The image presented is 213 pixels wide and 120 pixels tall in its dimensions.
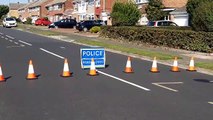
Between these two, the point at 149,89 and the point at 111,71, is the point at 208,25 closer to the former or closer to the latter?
the point at 111,71

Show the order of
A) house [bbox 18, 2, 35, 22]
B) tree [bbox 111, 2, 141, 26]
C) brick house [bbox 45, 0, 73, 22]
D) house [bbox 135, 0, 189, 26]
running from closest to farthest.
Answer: tree [bbox 111, 2, 141, 26] < house [bbox 135, 0, 189, 26] < brick house [bbox 45, 0, 73, 22] < house [bbox 18, 2, 35, 22]

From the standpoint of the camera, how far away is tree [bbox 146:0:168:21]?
46.1 m

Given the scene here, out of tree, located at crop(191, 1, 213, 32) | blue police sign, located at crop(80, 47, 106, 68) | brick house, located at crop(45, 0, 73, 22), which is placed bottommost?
blue police sign, located at crop(80, 47, 106, 68)

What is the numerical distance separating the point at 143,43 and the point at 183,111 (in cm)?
2025

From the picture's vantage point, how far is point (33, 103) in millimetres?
8562

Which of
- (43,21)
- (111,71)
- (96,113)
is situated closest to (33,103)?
(96,113)

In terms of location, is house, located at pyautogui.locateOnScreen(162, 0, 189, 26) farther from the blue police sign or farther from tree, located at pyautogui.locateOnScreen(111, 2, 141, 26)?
the blue police sign

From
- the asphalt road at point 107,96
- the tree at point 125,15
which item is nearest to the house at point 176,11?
the tree at point 125,15

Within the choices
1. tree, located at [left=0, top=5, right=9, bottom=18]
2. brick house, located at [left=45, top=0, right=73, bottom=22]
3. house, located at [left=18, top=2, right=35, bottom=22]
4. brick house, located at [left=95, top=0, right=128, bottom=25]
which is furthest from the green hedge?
tree, located at [left=0, top=5, right=9, bottom=18]

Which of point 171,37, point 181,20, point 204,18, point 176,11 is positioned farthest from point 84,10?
point 204,18

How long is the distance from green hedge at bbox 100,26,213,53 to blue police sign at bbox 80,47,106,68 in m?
8.13

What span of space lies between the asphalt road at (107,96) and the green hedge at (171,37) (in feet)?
24.7

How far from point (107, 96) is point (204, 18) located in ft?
47.5

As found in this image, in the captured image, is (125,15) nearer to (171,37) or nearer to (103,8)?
(171,37)
